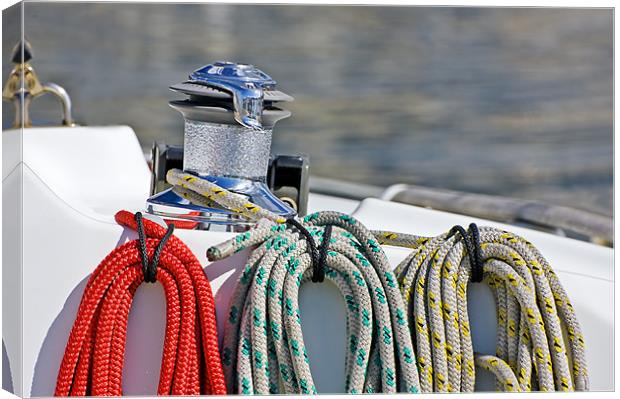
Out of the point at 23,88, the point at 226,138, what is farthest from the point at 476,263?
the point at 23,88

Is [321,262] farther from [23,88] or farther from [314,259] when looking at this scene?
[23,88]

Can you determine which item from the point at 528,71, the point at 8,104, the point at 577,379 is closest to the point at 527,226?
the point at 577,379

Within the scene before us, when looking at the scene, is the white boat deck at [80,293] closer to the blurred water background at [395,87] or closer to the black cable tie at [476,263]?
the black cable tie at [476,263]

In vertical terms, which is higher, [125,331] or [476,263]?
[476,263]

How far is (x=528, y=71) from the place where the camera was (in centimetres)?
930

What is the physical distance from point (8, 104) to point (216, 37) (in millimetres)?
6883

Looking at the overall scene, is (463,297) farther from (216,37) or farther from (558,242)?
(216,37)

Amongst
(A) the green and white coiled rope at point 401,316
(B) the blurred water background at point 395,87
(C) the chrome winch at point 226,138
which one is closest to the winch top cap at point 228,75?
(C) the chrome winch at point 226,138

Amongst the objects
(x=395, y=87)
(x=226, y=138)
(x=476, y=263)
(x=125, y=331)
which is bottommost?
(x=395, y=87)

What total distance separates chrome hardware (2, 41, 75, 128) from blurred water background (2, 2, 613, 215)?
16.4 ft

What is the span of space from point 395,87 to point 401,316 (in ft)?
28.8

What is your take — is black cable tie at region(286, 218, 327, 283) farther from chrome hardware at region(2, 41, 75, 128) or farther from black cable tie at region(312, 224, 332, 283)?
chrome hardware at region(2, 41, 75, 128)

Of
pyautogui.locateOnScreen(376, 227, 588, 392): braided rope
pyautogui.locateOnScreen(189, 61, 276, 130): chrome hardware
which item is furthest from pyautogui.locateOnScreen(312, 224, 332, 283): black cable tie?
pyautogui.locateOnScreen(189, 61, 276, 130): chrome hardware

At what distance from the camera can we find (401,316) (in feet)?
4.58
